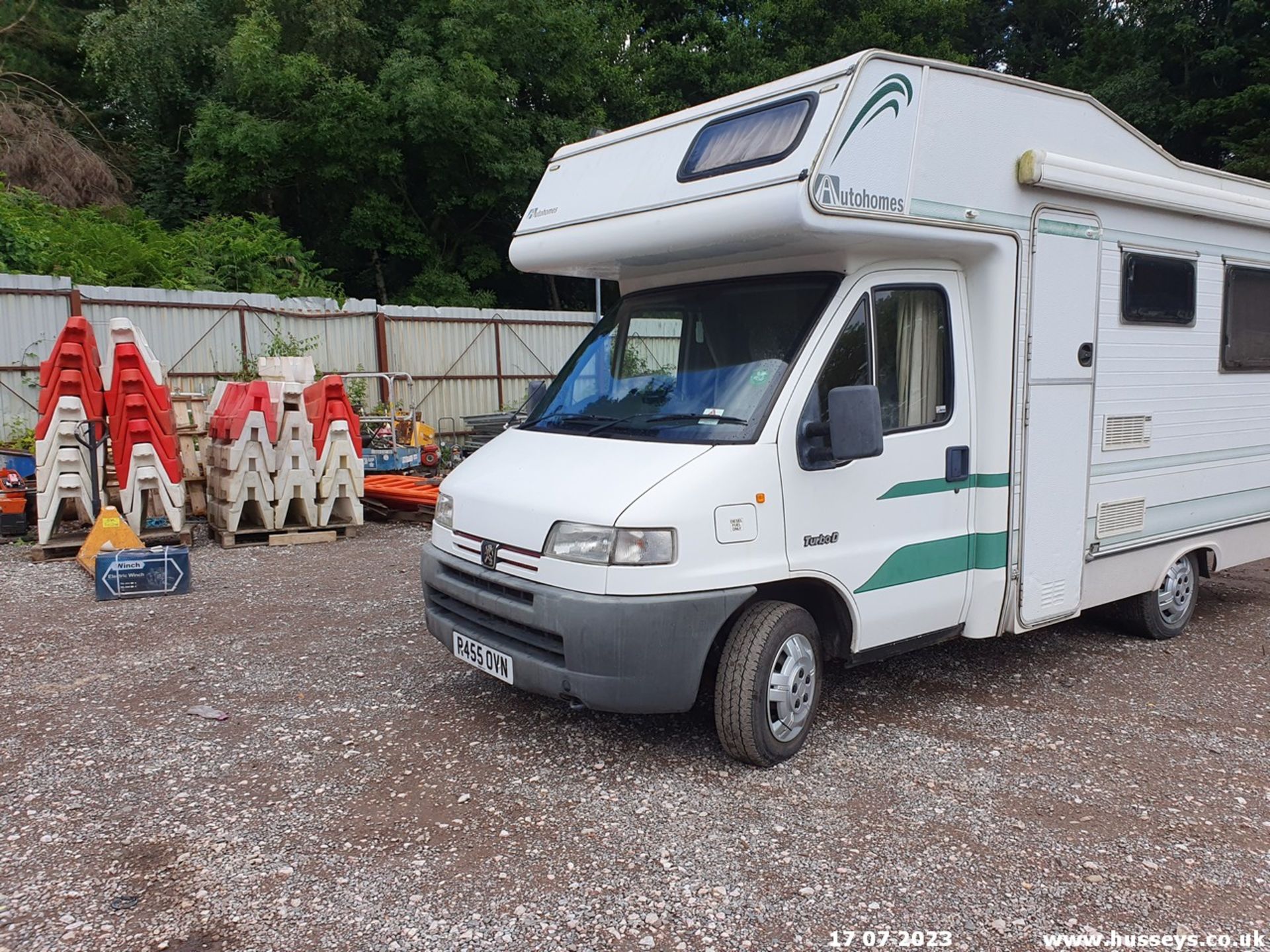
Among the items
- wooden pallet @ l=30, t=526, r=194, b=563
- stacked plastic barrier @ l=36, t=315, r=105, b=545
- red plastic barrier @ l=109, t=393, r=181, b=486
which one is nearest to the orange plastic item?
wooden pallet @ l=30, t=526, r=194, b=563

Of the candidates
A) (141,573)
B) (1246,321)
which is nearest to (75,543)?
(141,573)

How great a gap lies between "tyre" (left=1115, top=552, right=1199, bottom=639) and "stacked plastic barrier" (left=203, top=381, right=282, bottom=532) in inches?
287

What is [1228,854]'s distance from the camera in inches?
141

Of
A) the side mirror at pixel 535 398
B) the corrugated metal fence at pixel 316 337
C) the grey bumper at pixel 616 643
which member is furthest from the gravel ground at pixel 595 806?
the corrugated metal fence at pixel 316 337

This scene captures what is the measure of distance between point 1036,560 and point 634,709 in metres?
2.47

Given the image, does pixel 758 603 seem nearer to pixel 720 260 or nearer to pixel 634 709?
pixel 634 709

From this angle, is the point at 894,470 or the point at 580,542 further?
the point at 894,470

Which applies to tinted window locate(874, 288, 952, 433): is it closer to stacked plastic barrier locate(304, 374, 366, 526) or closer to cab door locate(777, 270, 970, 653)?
cab door locate(777, 270, 970, 653)

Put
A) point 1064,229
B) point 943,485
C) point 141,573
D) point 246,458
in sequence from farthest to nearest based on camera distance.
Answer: point 246,458
point 141,573
point 1064,229
point 943,485

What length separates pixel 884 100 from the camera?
4.20 m

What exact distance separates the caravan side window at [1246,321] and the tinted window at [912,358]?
105 inches

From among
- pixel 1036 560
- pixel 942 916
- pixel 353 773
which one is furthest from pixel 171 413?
pixel 942 916

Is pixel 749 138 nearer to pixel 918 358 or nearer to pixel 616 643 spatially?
pixel 918 358

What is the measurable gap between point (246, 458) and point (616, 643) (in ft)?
20.6
